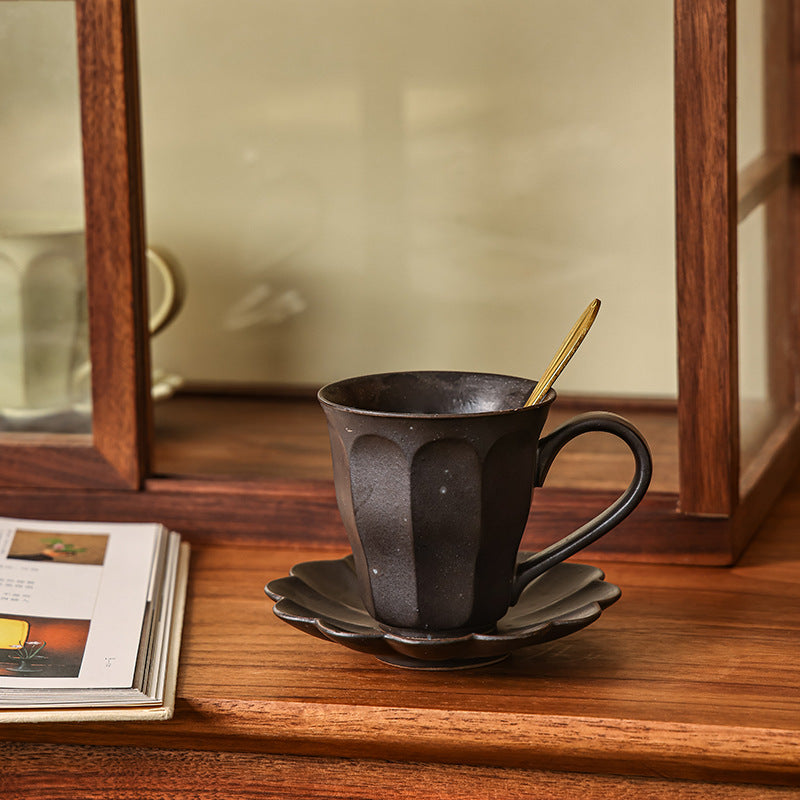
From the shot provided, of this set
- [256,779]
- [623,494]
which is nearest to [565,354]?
[623,494]

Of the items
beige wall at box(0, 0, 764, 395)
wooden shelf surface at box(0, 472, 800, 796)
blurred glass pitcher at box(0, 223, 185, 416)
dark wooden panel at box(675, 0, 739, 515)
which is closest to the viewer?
wooden shelf surface at box(0, 472, 800, 796)

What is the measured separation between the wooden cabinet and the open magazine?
0.04m

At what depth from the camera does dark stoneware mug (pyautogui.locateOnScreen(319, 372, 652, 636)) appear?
18.7 inches

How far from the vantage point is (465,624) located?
505mm

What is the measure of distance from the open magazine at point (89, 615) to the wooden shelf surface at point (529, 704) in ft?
0.06

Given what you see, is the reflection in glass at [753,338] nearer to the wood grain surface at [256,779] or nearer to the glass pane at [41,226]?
the wood grain surface at [256,779]

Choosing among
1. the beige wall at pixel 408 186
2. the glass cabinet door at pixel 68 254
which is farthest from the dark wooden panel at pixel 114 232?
the beige wall at pixel 408 186

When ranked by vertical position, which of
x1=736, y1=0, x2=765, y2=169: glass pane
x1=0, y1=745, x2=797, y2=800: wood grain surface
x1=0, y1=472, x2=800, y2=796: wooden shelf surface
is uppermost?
x1=736, y1=0, x2=765, y2=169: glass pane

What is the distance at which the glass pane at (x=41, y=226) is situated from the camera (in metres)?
0.68

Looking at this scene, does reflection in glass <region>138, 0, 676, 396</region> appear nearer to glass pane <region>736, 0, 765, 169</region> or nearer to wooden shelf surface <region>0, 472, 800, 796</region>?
glass pane <region>736, 0, 765, 169</region>

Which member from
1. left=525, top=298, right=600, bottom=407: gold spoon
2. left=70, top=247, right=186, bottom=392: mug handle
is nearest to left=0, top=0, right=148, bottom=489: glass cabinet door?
left=70, top=247, right=186, bottom=392: mug handle

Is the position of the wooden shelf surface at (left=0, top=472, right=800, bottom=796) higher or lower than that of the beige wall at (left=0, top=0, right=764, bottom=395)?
lower

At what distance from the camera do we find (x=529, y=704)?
48 cm

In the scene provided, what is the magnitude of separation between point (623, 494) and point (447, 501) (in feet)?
0.28
